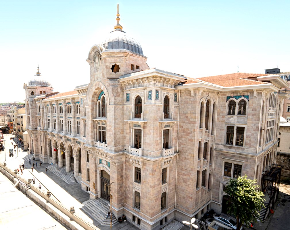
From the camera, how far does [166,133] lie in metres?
22.3

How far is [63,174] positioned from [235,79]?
38.8 meters

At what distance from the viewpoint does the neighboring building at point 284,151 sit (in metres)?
37.3

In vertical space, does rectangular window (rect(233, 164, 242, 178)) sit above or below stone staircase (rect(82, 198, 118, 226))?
above

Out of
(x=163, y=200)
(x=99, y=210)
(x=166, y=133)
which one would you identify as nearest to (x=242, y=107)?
(x=166, y=133)

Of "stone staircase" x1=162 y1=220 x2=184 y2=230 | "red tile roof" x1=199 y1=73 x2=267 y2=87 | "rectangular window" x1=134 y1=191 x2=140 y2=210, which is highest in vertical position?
"red tile roof" x1=199 y1=73 x2=267 y2=87

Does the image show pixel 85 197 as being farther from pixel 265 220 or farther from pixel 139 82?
pixel 265 220

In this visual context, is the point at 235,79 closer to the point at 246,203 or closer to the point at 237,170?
the point at 237,170

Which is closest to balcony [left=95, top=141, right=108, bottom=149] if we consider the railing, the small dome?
the railing

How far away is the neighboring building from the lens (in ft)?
122

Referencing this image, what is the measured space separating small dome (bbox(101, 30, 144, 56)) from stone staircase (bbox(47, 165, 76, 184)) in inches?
1076

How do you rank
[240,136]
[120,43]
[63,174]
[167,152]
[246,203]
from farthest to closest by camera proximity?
1. [63,174]
2. [120,43]
3. [240,136]
4. [167,152]
5. [246,203]

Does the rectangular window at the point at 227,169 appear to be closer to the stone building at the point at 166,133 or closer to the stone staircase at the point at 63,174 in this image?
the stone building at the point at 166,133

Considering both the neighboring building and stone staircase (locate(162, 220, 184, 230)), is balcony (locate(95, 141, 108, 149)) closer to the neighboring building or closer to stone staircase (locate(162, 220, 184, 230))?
stone staircase (locate(162, 220, 184, 230))

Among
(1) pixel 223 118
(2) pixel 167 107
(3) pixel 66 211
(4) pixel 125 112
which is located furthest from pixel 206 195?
(3) pixel 66 211
